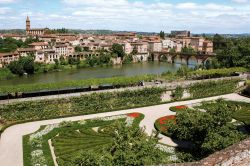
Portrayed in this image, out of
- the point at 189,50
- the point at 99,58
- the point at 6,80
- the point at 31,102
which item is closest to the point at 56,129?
the point at 31,102

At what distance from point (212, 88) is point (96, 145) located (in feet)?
69.4

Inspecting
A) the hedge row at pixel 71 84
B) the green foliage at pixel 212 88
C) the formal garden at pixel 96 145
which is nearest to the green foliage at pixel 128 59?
the green foliage at pixel 212 88

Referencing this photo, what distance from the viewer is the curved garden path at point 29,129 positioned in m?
21.2

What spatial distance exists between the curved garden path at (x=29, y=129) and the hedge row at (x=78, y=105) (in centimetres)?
110

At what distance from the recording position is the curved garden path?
2116cm

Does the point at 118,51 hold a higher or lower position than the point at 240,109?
higher

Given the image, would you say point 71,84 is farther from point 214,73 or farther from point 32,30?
point 32,30

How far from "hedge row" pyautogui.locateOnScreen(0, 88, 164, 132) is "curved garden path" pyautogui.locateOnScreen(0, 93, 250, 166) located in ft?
3.63

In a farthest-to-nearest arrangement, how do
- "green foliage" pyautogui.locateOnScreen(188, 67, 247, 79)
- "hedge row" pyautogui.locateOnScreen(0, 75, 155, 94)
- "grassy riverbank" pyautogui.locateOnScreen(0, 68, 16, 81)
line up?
"grassy riverbank" pyautogui.locateOnScreen(0, 68, 16, 81) → "green foliage" pyautogui.locateOnScreen(188, 67, 247, 79) → "hedge row" pyautogui.locateOnScreen(0, 75, 155, 94)

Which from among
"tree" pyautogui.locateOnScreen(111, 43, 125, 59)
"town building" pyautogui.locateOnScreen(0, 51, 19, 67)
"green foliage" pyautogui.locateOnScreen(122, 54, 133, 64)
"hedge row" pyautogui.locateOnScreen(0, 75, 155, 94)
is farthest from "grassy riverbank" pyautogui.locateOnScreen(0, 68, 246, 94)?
"tree" pyautogui.locateOnScreen(111, 43, 125, 59)

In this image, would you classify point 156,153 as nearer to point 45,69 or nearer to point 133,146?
point 133,146

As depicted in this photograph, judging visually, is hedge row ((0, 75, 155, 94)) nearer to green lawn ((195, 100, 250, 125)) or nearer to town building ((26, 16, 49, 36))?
green lawn ((195, 100, 250, 125))

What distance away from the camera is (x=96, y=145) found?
22875 mm

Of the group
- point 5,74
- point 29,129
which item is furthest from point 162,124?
point 5,74
